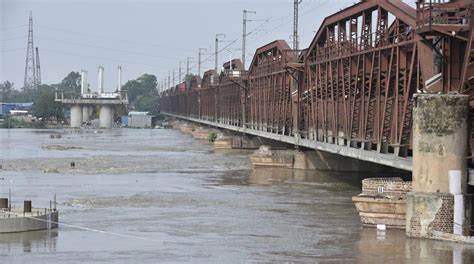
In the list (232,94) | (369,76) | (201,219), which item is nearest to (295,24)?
(369,76)

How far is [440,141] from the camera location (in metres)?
35.4

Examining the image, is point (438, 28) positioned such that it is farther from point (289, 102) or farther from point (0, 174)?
point (289, 102)

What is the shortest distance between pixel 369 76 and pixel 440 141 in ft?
66.2

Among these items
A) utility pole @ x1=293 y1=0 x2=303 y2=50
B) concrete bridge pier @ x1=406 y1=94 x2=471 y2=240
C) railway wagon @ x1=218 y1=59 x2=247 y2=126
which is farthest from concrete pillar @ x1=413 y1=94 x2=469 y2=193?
railway wagon @ x1=218 y1=59 x2=247 y2=126

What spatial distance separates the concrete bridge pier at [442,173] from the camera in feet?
115

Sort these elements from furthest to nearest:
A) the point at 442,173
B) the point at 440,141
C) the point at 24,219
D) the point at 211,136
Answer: the point at 211,136 → the point at 24,219 → the point at 440,141 → the point at 442,173

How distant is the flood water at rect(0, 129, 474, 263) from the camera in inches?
1289

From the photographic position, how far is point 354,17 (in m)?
64.1

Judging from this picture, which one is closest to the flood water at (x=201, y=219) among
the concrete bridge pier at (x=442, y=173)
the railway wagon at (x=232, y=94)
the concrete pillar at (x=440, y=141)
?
the concrete bridge pier at (x=442, y=173)

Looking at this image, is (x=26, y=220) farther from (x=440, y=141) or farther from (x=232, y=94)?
(x=232, y=94)

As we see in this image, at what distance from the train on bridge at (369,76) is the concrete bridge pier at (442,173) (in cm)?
218

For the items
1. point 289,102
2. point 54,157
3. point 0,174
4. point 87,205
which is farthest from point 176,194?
point 54,157

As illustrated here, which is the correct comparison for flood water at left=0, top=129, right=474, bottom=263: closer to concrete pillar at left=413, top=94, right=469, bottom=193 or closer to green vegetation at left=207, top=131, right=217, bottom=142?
A: concrete pillar at left=413, top=94, right=469, bottom=193

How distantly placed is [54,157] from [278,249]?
64.9m
